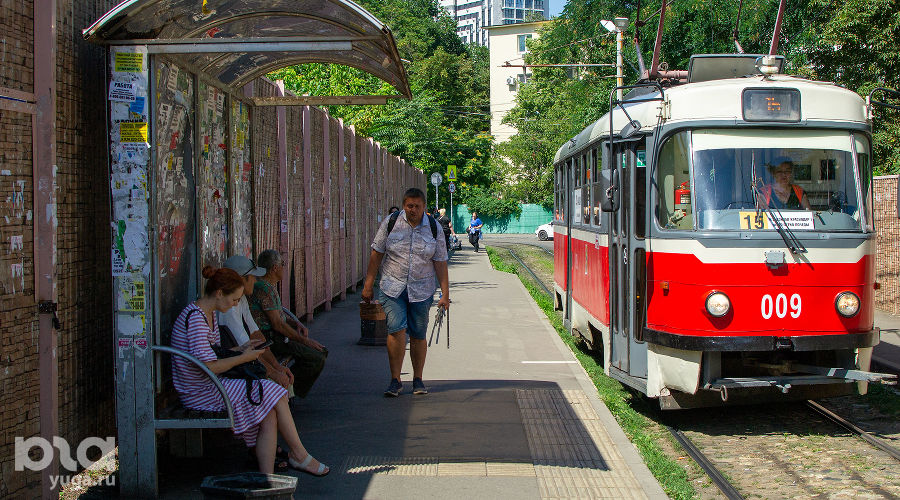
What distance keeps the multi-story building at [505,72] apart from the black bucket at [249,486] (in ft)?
231

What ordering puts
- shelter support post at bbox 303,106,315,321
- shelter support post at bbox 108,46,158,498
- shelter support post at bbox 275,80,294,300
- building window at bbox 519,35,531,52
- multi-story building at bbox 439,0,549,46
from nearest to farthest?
shelter support post at bbox 108,46,158,498, shelter support post at bbox 275,80,294,300, shelter support post at bbox 303,106,315,321, building window at bbox 519,35,531,52, multi-story building at bbox 439,0,549,46

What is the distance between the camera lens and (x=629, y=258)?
8.12 meters

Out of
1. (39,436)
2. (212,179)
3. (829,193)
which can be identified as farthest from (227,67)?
(829,193)

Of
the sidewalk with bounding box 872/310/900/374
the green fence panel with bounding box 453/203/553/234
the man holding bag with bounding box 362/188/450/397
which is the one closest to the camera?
the man holding bag with bounding box 362/188/450/397

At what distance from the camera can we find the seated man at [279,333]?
7.44 m

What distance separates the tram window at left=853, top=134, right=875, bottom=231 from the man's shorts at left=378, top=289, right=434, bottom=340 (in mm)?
3862

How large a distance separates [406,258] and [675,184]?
249 centimetres

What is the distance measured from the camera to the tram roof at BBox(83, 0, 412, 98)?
215 inches

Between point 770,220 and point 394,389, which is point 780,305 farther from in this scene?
point 394,389

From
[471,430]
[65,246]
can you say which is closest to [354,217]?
[471,430]

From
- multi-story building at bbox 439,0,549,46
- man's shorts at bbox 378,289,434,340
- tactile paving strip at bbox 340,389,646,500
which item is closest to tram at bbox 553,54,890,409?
tactile paving strip at bbox 340,389,646,500

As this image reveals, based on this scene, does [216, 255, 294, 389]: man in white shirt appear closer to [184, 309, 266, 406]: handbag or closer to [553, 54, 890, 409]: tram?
[184, 309, 266, 406]: handbag

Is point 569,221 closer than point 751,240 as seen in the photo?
No

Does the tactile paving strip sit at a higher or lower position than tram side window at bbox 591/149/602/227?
lower
